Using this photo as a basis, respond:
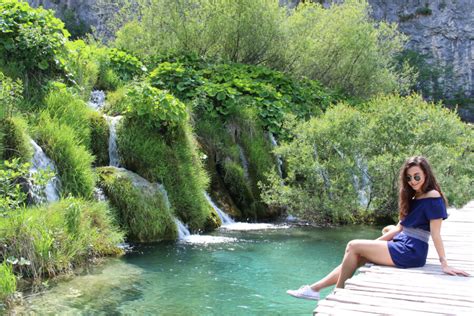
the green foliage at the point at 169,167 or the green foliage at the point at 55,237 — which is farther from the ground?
the green foliage at the point at 169,167

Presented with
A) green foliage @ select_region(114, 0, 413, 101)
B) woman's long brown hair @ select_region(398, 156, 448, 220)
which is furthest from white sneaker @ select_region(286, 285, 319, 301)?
green foliage @ select_region(114, 0, 413, 101)

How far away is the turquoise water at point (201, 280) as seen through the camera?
6.25m

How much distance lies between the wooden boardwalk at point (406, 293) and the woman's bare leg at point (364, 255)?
0.10m

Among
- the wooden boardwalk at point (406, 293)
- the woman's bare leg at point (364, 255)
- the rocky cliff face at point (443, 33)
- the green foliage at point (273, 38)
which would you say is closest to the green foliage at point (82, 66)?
the green foliage at point (273, 38)

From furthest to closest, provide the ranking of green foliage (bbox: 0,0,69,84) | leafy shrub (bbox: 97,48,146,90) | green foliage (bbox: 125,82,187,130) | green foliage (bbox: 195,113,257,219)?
1. leafy shrub (bbox: 97,48,146,90)
2. green foliage (bbox: 195,113,257,219)
3. green foliage (bbox: 125,82,187,130)
4. green foliage (bbox: 0,0,69,84)

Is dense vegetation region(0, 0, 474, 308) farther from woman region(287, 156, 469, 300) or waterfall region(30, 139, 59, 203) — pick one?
woman region(287, 156, 469, 300)

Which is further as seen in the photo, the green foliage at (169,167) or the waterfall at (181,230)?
the green foliage at (169,167)

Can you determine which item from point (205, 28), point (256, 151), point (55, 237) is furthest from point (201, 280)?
point (205, 28)

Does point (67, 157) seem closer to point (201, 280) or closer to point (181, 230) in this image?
point (181, 230)

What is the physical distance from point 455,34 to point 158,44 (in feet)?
138

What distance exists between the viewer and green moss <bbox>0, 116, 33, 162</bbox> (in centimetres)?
870

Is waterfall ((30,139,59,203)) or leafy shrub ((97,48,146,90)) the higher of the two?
leafy shrub ((97,48,146,90))

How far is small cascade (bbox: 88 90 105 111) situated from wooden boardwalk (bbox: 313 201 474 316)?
30.4ft

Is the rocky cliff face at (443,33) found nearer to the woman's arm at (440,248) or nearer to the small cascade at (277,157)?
the small cascade at (277,157)
